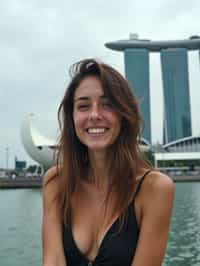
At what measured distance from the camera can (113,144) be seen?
3.24 feet

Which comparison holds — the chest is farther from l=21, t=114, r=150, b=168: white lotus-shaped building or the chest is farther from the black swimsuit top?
l=21, t=114, r=150, b=168: white lotus-shaped building

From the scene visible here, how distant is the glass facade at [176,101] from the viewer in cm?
5306

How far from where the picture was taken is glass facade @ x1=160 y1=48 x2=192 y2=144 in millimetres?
53062

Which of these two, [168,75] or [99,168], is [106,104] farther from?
[168,75]

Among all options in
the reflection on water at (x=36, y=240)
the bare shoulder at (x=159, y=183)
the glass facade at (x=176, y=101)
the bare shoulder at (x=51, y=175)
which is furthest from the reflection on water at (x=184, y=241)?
the glass facade at (x=176, y=101)

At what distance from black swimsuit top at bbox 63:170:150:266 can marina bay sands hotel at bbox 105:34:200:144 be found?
167 feet

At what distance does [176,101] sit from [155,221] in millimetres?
A: 53036

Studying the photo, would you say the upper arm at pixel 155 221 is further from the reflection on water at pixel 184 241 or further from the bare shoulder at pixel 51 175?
the reflection on water at pixel 184 241

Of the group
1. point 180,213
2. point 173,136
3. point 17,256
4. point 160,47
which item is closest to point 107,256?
point 17,256

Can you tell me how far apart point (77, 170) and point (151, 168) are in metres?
0.18

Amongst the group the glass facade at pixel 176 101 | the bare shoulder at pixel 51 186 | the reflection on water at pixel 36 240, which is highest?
the glass facade at pixel 176 101

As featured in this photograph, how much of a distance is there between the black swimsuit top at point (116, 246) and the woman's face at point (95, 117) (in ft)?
0.40

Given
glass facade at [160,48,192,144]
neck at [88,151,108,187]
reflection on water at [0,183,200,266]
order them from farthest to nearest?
glass facade at [160,48,192,144] → reflection on water at [0,183,200,266] → neck at [88,151,108,187]

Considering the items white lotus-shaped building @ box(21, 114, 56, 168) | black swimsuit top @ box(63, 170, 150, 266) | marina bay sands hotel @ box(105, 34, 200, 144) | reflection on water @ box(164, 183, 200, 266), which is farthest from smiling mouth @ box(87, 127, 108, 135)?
marina bay sands hotel @ box(105, 34, 200, 144)
